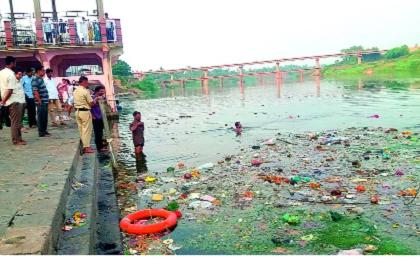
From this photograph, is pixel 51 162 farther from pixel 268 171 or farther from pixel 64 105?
pixel 64 105

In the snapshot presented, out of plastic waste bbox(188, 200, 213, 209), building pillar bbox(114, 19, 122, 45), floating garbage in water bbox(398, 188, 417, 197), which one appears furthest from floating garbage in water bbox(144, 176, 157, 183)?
building pillar bbox(114, 19, 122, 45)

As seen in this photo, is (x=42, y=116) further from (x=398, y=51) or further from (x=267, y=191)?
(x=398, y=51)

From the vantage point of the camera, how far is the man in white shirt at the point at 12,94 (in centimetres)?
740

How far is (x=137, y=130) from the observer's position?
389 inches

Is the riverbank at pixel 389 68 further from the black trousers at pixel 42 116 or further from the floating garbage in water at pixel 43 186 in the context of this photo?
the floating garbage in water at pixel 43 186

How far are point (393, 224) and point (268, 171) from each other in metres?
3.36

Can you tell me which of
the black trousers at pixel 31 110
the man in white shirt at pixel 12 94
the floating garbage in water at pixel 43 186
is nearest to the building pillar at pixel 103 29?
the black trousers at pixel 31 110

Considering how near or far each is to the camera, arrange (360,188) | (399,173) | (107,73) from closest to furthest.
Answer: (360,188) < (399,173) < (107,73)

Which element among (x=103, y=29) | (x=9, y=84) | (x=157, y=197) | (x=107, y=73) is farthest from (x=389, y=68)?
(x=9, y=84)

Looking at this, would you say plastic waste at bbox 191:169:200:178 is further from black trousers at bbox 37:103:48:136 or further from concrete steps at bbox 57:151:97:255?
black trousers at bbox 37:103:48:136

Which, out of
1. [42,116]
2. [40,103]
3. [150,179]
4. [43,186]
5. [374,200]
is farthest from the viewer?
[42,116]

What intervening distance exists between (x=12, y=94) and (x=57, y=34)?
373 inches

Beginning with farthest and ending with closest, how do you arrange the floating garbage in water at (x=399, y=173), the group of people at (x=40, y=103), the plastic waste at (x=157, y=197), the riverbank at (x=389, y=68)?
1. the riverbank at (x=389, y=68)
2. the group of people at (x=40, y=103)
3. the floating garbage in water at (x=399, y=173)
4. the plastic waste at (x=157, y=197)

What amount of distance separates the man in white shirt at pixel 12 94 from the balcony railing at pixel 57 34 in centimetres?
891
